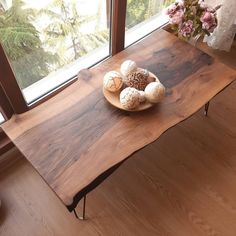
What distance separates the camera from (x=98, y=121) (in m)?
1.07

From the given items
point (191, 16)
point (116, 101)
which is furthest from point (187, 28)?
point (116, 101)

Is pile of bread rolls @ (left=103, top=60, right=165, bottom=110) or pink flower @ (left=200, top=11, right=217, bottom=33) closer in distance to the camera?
pile of bread rolls @ (left=103, top=60, right=165, bottom=110)

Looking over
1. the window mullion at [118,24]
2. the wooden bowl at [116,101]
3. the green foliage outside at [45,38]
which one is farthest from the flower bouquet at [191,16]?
the wooden bowl at [116,101]

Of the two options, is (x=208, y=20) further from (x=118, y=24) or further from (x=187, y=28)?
(x=118, y=24)

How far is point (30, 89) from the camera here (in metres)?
1.38

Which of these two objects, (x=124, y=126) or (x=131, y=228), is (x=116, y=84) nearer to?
(x=124, y=126)

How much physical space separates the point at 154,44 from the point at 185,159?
642 millimetres

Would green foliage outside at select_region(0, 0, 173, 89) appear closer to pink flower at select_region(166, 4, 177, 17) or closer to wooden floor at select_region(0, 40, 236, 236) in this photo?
pink flower at select_region(166, 4, 177, 17)

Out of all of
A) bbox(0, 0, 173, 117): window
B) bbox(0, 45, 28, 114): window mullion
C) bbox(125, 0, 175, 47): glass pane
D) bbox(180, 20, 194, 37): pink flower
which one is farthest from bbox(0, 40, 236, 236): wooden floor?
bbox(125, 0, 175, 47): glass pane

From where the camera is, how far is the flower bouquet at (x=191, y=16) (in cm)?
129

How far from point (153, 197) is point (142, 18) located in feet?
3.92

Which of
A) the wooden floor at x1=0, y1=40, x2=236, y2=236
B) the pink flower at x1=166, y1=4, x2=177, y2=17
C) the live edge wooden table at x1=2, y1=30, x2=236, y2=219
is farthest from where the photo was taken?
the pink flower at x1=166, y1=4, x2=177, y2=17

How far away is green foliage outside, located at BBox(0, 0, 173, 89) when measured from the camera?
112 cm

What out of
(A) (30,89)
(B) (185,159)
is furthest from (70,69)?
(B) (185,159)
